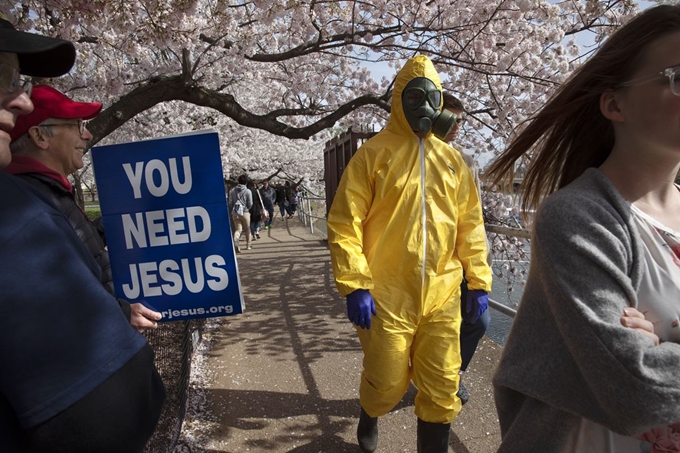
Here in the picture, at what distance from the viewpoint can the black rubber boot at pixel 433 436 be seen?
2428 millimetres

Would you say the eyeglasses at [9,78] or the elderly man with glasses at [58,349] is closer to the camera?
the elderly man with glasses at [58,349]

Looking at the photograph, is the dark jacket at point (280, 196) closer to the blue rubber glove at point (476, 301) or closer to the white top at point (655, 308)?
the blue rubber glove at point (476, 301)

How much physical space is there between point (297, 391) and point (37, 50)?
3.30 meters

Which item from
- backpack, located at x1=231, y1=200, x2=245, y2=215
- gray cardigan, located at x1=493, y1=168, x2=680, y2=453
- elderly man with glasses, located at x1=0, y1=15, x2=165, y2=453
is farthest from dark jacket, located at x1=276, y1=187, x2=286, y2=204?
elderly man with glasses, located at x1=0, y1=15, x2=165, y2=453

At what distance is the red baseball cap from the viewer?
1.85 metres

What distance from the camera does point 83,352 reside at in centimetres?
76

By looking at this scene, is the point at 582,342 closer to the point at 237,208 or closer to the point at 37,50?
the point at 37,50

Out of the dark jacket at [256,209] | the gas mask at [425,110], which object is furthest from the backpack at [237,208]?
the gas mask at [425,110]

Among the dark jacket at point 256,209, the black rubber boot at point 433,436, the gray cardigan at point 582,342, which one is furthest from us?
the dark jacket at point 256,209

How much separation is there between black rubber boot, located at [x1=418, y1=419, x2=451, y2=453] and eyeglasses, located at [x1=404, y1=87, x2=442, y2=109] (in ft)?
5.86

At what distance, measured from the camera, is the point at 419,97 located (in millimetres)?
2529

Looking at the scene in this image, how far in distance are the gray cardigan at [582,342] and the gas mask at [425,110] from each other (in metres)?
1.46

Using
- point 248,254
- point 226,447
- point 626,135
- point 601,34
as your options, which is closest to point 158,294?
point 226,447

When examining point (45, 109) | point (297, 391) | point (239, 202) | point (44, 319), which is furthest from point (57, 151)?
point (239, 202)
